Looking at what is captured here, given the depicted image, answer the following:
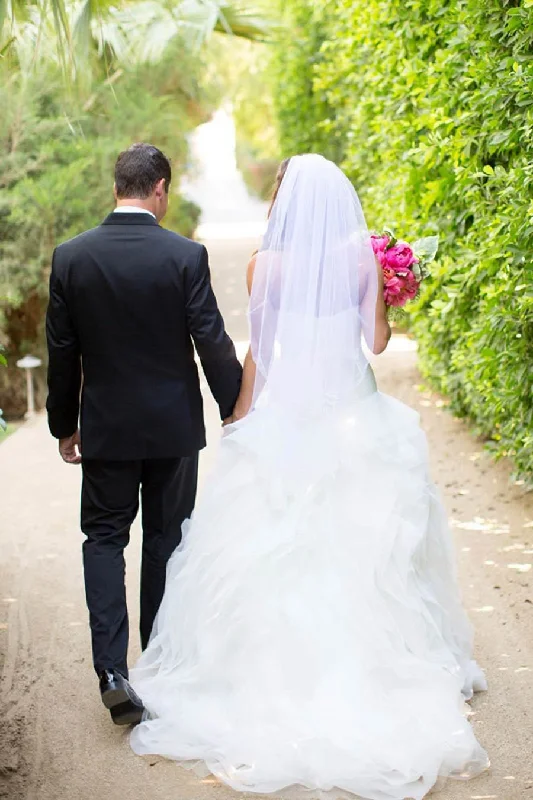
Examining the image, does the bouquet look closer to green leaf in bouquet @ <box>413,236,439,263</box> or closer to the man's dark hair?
green leaf in bouquet @ <box>413,236,439,263</box>

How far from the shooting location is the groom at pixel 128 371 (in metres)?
3.90

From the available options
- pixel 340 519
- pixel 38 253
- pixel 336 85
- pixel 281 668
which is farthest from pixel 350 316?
pixel 336 85

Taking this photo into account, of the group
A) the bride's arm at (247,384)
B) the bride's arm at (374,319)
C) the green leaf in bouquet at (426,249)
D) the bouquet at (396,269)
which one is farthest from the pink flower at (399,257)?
the bride's arm at (247,384)

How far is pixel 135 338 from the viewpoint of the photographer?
3949 mm

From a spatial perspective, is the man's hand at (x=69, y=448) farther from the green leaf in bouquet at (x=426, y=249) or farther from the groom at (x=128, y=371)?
the green leaf in bouquet at (x=426, y=249)

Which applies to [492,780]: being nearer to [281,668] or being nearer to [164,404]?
[281,668]

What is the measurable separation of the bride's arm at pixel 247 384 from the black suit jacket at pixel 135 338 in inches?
1.3

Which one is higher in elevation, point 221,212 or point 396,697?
point 396,697

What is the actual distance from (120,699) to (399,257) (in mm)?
1890

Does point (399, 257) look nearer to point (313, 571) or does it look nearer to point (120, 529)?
point (313, 571)

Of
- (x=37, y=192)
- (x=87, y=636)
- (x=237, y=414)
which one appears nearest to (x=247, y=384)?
(x=237, y=414)

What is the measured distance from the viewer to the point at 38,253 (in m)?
11.5

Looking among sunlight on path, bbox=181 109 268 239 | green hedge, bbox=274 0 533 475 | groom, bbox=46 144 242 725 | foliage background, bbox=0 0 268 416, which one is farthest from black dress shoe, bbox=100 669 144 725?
sunlight on path, bbox=181 109 268 239

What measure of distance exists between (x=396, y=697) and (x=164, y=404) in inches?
51.4
